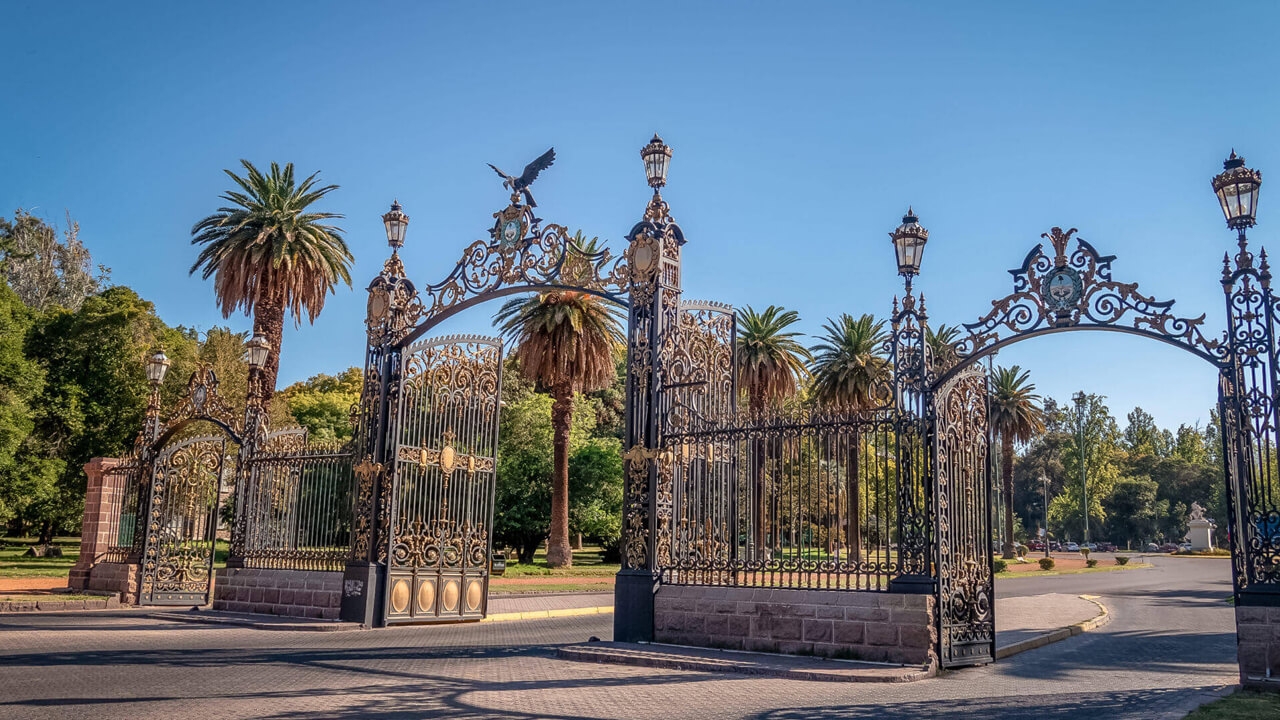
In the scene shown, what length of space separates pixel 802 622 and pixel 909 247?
505cm

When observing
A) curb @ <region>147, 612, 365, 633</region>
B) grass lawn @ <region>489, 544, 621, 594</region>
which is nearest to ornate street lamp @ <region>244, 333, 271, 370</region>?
curb @ <region>147, 612, 365, 633</region>

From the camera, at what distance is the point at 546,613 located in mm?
22141

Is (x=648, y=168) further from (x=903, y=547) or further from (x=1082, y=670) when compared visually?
(x=1082, y=670)

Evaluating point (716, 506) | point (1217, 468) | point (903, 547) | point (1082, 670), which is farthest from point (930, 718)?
point (1217, 468)

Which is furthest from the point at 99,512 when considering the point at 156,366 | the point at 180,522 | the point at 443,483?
the point at 443,483

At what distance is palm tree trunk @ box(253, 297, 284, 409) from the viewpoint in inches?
1209

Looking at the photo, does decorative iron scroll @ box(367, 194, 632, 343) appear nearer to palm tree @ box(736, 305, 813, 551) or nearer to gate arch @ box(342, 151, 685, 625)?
gate arch @ box(342, 151, 685, 625)

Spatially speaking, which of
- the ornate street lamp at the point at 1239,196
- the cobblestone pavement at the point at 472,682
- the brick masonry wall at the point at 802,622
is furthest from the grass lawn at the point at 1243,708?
the ornate street lamp at the point at 1239,196

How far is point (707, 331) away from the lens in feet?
50.5

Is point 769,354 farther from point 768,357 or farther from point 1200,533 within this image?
point 1200,533

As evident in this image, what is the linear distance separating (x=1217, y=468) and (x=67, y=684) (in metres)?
100

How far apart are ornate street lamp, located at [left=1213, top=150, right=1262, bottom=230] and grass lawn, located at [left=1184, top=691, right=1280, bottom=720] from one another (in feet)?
16.6

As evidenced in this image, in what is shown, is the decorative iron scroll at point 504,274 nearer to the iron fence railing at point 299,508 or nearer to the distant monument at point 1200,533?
the iron fence railing at point 299,508

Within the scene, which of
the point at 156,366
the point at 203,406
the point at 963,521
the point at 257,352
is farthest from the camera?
A: the point at 156,366
